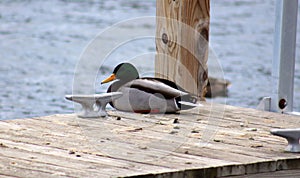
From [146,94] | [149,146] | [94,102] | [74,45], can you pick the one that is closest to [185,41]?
[146,94]

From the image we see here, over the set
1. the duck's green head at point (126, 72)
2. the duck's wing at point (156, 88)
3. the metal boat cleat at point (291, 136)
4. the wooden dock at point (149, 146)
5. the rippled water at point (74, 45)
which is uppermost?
the duck's green head at point (126, 72)

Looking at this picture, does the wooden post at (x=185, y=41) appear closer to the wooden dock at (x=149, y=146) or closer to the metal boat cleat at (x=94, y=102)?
the wooden dock at (x=149, y=146)

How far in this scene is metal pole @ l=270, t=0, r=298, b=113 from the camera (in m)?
5.87

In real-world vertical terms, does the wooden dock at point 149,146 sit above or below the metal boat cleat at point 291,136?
below

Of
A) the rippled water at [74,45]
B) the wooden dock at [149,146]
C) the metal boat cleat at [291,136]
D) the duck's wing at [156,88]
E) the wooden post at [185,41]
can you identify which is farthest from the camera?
the rippled water at [74,45]

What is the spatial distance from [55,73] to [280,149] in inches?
396

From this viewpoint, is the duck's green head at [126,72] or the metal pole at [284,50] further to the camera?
the metal pole at [284,50]

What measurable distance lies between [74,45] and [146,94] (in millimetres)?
11894

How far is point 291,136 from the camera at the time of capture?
4.57 m

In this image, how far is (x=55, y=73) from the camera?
14.4m

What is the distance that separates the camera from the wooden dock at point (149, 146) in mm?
4188

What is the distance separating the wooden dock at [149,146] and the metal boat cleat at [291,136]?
51 millimetres

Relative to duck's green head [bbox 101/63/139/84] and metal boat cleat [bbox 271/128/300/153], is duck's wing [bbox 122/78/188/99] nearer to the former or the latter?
duck's green head [bbox 101/63/139/84]

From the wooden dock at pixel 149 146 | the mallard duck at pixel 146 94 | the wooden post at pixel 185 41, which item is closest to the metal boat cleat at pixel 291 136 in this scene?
the wooden dock at pixel 149 146
